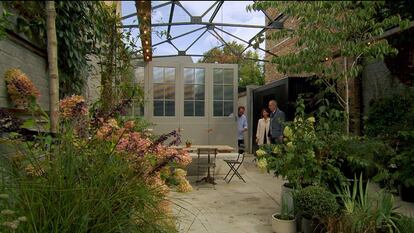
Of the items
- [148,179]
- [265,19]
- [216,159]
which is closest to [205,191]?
[216,159]

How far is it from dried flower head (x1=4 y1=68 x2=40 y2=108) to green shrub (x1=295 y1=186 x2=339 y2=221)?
2.33 meters

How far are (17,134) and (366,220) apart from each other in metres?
2.59

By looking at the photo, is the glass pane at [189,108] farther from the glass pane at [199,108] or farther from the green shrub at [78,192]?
the green shrub at [78,192]

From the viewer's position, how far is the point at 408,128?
4.54m

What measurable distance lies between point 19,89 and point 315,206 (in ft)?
8.01

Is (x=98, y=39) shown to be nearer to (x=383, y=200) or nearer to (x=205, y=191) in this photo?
(x=205, y=191)

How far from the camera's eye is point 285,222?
3.27 metres

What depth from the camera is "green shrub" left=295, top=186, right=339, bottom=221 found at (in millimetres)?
2904

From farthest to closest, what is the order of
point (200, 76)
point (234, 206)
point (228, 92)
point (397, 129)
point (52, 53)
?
1. point (228, 92)
2. point (200, 76)
3. point (397, 129)
4. point (234, 206)
5. point (52, 53)

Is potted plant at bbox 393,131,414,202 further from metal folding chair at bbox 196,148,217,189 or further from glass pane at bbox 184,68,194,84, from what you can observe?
glass pane at bbox 184,68,194,84

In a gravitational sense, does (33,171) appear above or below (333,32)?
below

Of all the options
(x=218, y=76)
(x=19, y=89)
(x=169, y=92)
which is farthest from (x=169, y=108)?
(x=19, y=89)

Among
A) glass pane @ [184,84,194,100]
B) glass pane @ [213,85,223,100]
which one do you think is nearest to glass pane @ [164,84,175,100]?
glass pane @ [184,84,194,100]

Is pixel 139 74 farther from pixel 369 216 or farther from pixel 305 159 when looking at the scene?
pixel 369 216
